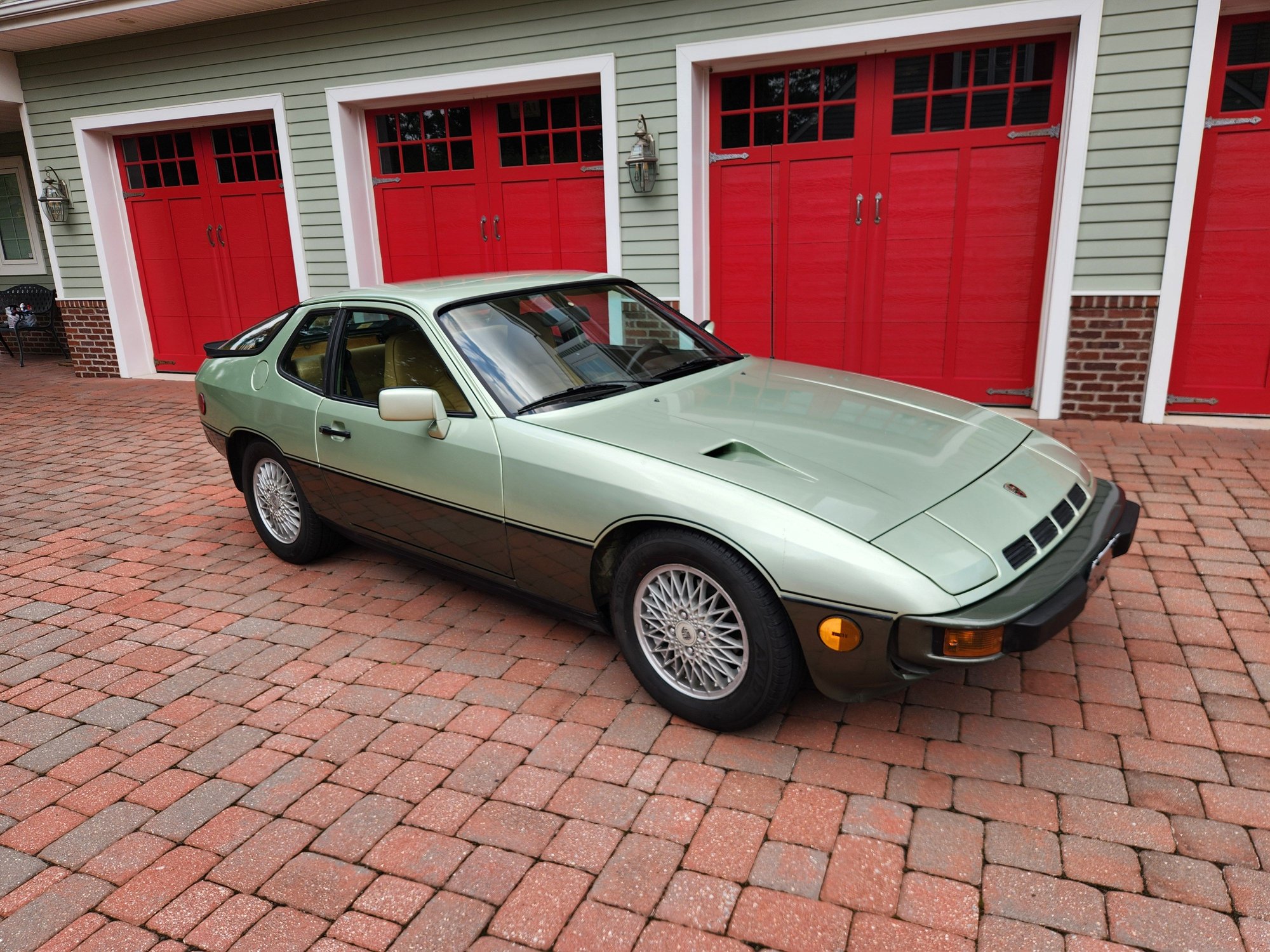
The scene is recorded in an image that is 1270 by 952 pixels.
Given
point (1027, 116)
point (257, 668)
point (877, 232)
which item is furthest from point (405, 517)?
point (1027, 116)

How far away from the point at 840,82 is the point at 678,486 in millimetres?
5697

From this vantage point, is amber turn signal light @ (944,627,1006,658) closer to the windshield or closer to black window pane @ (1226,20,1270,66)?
the windshield

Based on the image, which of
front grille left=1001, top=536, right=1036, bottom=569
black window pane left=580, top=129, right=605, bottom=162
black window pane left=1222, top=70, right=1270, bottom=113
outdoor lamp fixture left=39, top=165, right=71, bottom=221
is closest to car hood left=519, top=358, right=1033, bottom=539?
front grille left=1001, top=536, right=1036, bottom=569

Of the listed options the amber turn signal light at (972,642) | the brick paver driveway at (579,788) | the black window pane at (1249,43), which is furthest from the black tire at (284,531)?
the black window pane at (1249,43)

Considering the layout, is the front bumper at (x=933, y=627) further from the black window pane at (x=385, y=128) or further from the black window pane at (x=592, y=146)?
the black window pane at (x=385, y=128)

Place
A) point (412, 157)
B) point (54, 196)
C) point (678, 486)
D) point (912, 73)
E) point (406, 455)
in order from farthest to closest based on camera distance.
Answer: point (54, 196)
point (412, 157)
point (912, 73)
point (406, 455)
point (678, 486)

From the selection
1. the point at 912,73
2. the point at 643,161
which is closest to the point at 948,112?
the point at 912,73

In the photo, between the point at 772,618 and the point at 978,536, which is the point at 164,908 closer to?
the point at 772,618

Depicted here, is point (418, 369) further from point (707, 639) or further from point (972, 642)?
point (972, 642)

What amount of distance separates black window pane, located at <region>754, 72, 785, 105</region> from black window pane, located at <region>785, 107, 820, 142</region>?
10 cm

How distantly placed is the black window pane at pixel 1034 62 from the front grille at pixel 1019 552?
5.44 metres

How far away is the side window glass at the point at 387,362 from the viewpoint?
3.54m

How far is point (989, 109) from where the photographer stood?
6750 mm

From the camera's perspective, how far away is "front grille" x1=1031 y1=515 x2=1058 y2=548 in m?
2.72
